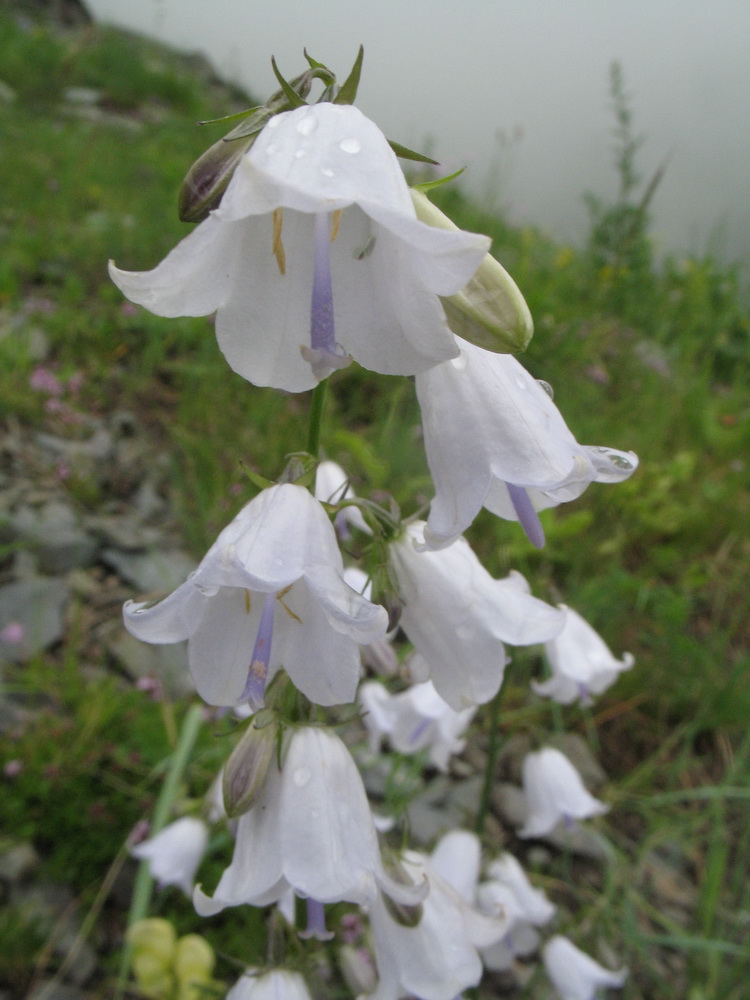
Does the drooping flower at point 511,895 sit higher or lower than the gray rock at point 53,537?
higher

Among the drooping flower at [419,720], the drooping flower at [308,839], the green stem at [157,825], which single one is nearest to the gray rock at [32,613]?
A: the green stem at [157,825]

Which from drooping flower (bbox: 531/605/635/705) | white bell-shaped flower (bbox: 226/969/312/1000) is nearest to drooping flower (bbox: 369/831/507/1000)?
white bell-shaped flower (bbox: 226/969/312/1000)

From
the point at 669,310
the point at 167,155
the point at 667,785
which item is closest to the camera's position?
the point at 667,785

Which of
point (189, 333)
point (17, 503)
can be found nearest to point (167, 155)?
point (189, 333)

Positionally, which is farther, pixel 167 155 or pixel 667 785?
pixel 167 155

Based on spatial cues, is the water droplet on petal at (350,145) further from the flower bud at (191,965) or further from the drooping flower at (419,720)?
the flower bud at (191,965)

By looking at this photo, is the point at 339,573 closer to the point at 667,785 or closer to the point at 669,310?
the point at 667,785
